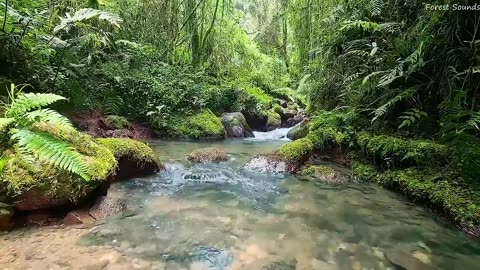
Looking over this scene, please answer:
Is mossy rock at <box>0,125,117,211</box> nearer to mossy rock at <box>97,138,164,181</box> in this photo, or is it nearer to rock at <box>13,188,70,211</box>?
rock at <box>13,188,70,211</box>

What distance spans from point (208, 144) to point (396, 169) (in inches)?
186

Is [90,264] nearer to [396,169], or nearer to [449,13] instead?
[396,169]

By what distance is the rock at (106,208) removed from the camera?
3.40 meters

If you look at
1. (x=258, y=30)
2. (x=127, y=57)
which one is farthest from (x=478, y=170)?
(x=258, y=30)

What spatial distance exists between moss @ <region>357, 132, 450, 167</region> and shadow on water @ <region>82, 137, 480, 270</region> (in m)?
0.59

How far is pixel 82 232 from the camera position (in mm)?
3012

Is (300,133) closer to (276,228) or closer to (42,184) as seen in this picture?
(276,228)

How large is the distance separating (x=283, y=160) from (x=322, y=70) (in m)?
3.42

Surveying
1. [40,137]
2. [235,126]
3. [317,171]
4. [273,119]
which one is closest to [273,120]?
[273,119]

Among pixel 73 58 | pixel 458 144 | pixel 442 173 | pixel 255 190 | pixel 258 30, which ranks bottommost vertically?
pixel 255 190

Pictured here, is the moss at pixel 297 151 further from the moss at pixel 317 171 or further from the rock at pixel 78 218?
the rock at pixel 78 218

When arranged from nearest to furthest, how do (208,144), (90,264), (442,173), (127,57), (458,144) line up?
(90,264), (458,144), (442,173), (208,144), (127,57)

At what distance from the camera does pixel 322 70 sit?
827 cm

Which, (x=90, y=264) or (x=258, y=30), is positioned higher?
(x=258, y=30)
